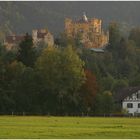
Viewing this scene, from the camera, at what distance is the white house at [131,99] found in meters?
133

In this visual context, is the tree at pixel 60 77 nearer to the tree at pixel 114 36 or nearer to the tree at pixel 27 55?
the tree at pixel 27 55

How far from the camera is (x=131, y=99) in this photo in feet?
441

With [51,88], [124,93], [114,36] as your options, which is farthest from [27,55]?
[114,36]

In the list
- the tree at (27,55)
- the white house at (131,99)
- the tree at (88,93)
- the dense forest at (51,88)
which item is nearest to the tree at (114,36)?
the white house at (131,99)

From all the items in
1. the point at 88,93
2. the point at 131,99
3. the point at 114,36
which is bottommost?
the point at 131,99

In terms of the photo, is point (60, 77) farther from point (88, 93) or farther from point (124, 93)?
point (124, 93)

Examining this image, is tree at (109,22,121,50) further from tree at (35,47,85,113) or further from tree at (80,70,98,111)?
tree at (35,47,85,113)

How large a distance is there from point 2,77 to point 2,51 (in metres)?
16.1

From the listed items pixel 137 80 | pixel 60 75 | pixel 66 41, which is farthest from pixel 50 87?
pixel 66 41

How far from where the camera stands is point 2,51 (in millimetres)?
123312

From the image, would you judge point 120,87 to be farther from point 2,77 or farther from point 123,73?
point 2,77

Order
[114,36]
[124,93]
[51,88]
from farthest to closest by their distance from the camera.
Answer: [114,36], [124,93], [51,88]

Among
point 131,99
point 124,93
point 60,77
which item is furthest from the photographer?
point 124,93

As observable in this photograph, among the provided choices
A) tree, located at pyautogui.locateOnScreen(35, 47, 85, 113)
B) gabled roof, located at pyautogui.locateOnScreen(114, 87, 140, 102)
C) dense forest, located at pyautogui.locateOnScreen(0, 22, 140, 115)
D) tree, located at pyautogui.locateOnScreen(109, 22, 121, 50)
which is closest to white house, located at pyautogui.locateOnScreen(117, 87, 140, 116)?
gabled roof, located at pyautogui.locateOnScreen(114, 87, 140, 102)
